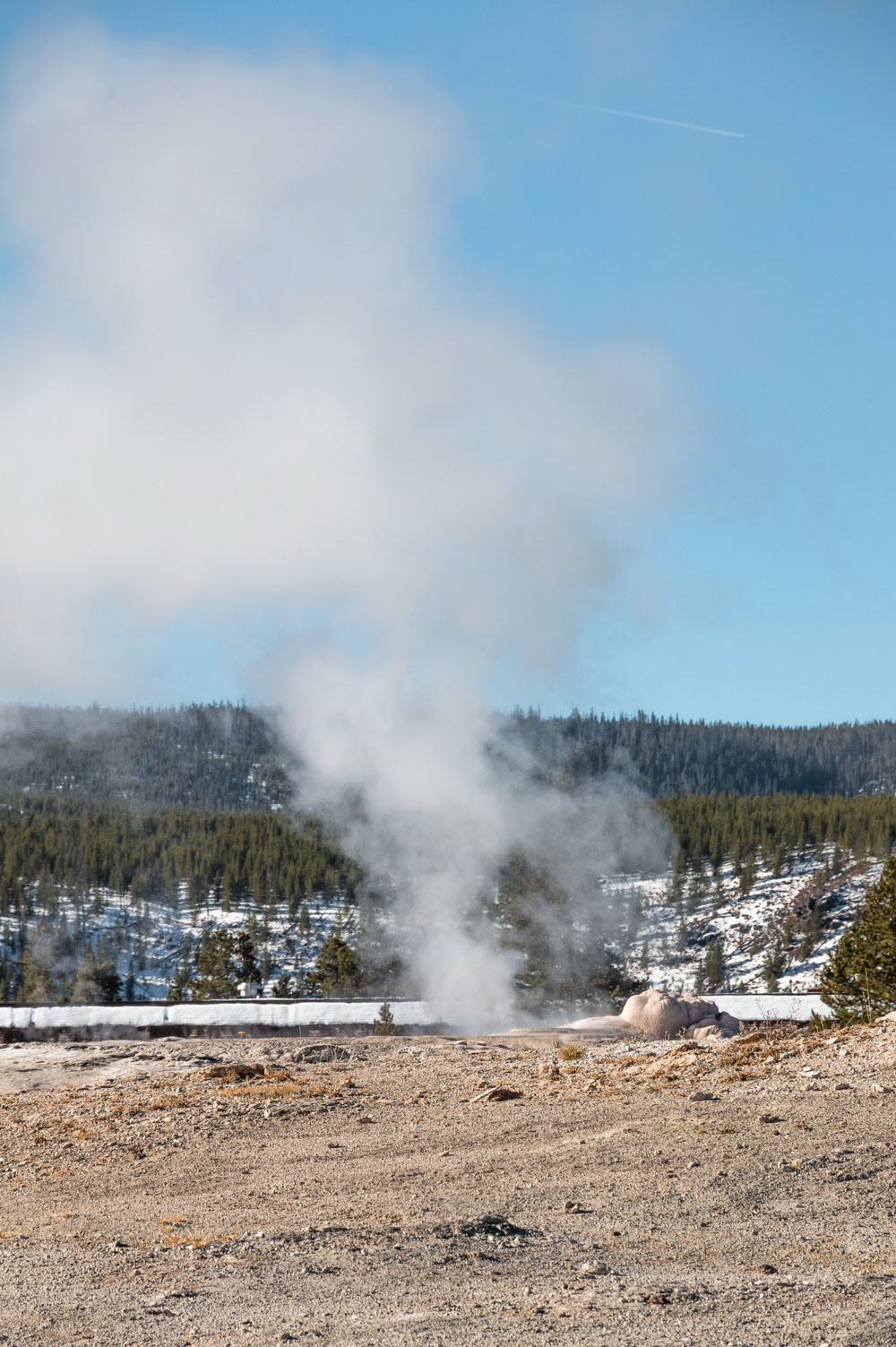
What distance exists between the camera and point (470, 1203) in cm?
1050

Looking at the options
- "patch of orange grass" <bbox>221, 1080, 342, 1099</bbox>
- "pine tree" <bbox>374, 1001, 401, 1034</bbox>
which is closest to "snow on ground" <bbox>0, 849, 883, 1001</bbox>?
"pine tree" <bbox>374, 1001, 401, 1034</bbox>

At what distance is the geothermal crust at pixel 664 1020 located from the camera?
26688 mm

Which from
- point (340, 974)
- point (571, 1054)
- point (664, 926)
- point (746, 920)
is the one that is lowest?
point (664, 926)

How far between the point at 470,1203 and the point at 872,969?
55.8ft

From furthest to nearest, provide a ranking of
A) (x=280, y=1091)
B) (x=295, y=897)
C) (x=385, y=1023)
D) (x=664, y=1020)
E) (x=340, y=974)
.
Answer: (x=295, y=897) < (x=340, y=974) < (x=385, y=1023) < (x=664, y=1020) < (x=280, y=1091)

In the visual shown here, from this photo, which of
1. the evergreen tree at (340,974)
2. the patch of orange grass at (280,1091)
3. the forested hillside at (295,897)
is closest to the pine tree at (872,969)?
the patch of orange grass at (280,1091)

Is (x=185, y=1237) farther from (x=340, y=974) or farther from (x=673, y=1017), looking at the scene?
(x=340, y=974)

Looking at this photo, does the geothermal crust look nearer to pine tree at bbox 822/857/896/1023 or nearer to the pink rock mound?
the pink rock mound

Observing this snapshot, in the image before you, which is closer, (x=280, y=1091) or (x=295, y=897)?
(x=280, y=1091)

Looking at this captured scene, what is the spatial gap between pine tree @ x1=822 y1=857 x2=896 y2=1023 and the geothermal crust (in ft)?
7.83

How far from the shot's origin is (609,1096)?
15148mm

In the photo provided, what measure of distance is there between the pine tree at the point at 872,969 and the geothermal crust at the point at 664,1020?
7.83 feet

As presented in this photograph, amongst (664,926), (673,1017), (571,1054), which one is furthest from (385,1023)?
(664,926)

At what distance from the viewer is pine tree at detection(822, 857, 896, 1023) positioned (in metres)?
23.9
